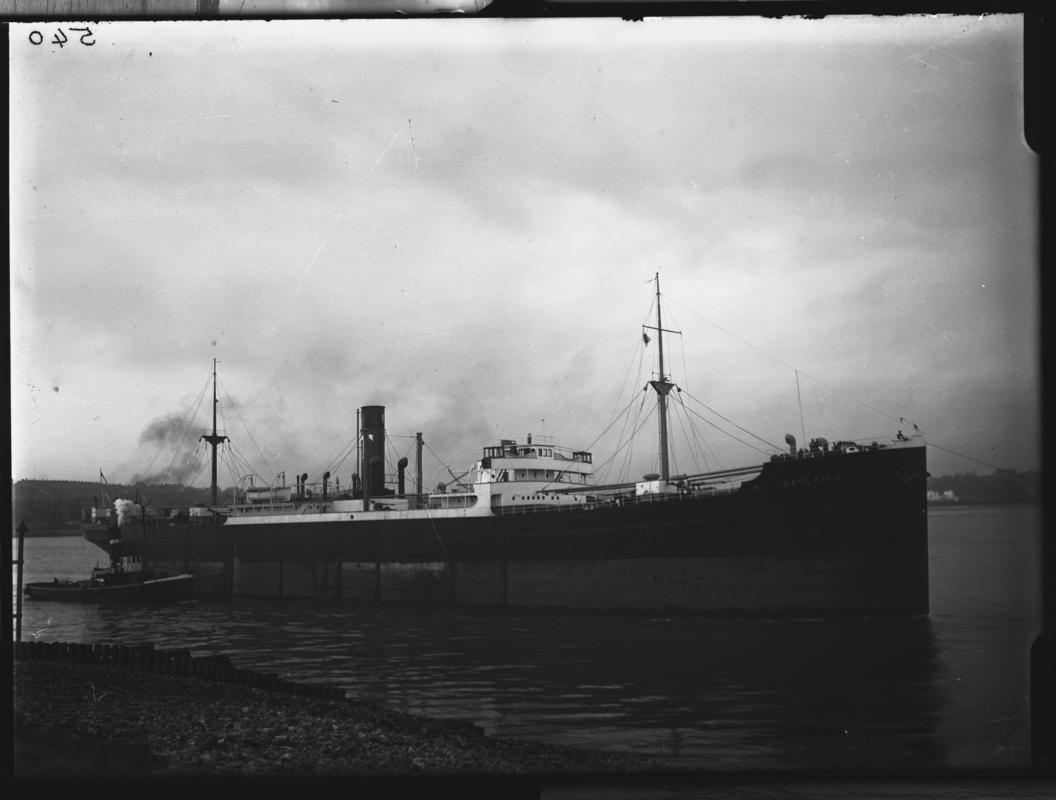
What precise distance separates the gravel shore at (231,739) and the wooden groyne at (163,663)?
2.39ft

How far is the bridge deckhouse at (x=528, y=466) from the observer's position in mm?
21500

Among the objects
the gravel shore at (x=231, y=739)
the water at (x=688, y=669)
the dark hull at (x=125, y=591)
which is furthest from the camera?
the dark hull at (x=125, y=591)

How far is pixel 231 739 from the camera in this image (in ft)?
19.5

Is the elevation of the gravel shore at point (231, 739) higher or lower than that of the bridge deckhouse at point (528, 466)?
lower

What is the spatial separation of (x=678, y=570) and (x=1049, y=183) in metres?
13.6

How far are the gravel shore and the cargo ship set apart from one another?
6244 mm

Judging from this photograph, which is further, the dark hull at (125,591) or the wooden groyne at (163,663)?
the dark hull at (125,591)

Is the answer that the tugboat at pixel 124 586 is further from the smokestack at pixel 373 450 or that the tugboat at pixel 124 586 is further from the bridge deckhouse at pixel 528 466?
the bridge deckhouse at pixel 528 466

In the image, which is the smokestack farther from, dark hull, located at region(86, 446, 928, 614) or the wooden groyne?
the wooden groyne

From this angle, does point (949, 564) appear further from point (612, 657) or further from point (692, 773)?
point (692, 773)

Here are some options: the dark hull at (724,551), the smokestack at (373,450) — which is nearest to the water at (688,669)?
the dark hull at (724,551)

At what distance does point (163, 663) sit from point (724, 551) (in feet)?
38.0

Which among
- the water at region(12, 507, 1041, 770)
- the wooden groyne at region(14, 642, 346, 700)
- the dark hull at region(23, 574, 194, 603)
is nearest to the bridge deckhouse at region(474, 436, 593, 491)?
the water at region(12, 507, 1041, 770)

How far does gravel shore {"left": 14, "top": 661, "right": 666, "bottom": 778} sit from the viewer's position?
5.35m
